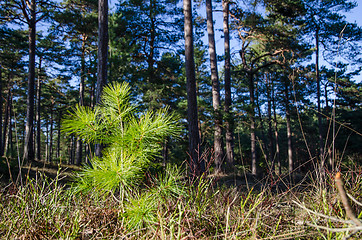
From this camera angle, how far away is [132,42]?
13805mm

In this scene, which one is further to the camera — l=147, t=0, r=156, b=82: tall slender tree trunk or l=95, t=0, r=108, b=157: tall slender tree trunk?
l=147, t=0, r=156, b=82: tall slender tree trunk

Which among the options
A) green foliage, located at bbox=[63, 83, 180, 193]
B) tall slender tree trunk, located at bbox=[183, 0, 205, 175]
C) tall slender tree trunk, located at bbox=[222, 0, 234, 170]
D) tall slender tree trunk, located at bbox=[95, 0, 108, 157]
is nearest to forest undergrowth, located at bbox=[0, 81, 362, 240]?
green foliage, located at bbox=[63, 83, 180, 193]

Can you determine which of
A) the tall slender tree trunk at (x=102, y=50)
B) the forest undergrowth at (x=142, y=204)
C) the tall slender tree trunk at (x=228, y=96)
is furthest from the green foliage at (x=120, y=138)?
the tall slender tree trunk at (x=228, y=96)

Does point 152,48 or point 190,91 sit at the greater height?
point 152,48

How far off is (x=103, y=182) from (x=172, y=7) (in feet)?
45.8

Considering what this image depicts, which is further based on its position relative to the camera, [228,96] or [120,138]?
[228,96]

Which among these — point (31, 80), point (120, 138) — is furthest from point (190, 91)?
point (31, 80)

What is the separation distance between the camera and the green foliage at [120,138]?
57.4 inches

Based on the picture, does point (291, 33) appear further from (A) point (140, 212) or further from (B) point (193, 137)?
(A) point (140, 212)

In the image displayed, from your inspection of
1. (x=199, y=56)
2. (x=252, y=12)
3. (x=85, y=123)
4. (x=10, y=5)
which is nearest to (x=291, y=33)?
(x=252, y=12)

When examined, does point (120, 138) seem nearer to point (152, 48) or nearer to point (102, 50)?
point (102, 50)

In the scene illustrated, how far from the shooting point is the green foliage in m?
1.46

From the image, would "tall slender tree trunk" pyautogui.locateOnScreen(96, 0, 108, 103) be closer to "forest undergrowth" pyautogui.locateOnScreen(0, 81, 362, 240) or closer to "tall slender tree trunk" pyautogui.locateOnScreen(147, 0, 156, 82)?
"forest undergrowth" pyautogui.locateOnScreen(0, 81, 362, 240)

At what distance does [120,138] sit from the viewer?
1.61 metres
